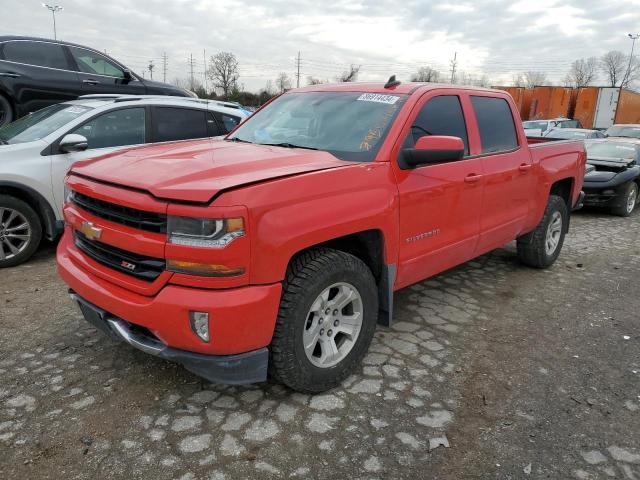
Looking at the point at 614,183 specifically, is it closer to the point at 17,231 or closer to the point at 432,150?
the point at 432,150

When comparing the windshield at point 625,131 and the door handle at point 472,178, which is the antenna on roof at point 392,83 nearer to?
the door handle at point 472,178

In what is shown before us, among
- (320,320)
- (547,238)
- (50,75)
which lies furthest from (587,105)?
(320,320)

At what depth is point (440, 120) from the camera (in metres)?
3.76

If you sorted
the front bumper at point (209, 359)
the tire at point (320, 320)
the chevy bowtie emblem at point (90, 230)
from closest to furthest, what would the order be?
the front bumper at point (209, 359), the tire at point (320, 320), the chevy bowtie emblem at point (90, 230)

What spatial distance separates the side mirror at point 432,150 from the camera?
3186 mm

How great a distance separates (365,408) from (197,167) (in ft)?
5.48

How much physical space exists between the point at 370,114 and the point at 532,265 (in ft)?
10.3

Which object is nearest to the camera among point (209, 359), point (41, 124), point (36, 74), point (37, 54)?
point (209, 359)

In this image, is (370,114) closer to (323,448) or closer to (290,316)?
(290,316)

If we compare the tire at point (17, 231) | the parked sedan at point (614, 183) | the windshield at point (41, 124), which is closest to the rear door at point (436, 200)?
the tire at point (17, 231)

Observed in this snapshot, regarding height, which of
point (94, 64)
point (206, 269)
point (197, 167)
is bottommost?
point (206, 269)

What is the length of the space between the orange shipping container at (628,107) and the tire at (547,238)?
24887 mm

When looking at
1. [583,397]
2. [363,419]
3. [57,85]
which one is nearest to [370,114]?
[363,419]

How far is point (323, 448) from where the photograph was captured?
100 inches
